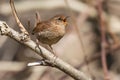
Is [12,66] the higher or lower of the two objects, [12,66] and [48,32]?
the lower

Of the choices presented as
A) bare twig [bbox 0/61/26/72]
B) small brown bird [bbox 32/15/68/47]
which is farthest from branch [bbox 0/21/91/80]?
bare twig [bbox 0/61/26/72]

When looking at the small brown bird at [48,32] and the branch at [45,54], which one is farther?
the small brown bird at [48,32]

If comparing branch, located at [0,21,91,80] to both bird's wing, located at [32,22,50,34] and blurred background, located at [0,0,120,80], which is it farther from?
blurred background, located at [0,0,120,80]

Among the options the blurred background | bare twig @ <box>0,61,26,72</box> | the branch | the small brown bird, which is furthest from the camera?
the blurred background

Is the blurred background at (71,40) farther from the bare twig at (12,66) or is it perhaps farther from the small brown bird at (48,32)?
the small brown bird at (48,32)

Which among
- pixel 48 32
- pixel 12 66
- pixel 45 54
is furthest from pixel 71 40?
pixel 45 54

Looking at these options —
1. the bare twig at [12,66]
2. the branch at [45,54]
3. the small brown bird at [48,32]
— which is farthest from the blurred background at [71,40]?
the branch at [45,54]

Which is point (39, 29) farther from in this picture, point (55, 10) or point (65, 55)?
point (55, 10)

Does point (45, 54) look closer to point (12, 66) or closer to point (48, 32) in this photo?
point (48, 32)
